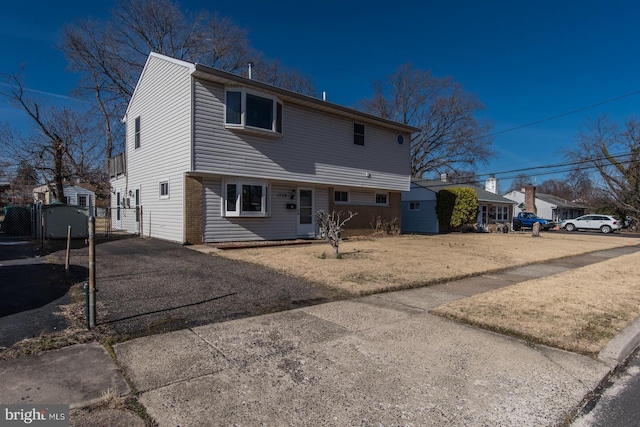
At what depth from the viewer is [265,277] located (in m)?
7.38

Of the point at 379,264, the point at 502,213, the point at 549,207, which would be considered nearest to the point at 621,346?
the point at 379,264

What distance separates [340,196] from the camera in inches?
681

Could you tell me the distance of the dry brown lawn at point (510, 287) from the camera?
4652mm

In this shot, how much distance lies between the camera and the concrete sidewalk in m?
2.59

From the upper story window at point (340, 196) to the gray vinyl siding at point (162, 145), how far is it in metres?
7.33

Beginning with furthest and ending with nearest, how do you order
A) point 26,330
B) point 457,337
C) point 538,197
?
point 538,197, point 457,337, point 26,330

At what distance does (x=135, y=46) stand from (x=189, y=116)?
19.6m

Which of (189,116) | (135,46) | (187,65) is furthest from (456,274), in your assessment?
(135,46)

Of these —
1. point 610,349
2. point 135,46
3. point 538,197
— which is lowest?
point 610,349

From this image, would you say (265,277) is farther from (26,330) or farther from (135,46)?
(135,46)

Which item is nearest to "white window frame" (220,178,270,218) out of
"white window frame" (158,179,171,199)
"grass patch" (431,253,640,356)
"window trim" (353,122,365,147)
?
"white window frame" (158,179,171,199)

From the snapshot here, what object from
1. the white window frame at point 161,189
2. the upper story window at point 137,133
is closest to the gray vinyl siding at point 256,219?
the white window frame at point 161,189

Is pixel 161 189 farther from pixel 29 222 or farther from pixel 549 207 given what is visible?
pixel 549 207

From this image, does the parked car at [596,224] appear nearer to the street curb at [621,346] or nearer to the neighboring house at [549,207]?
the neighboring house at [549,207]
